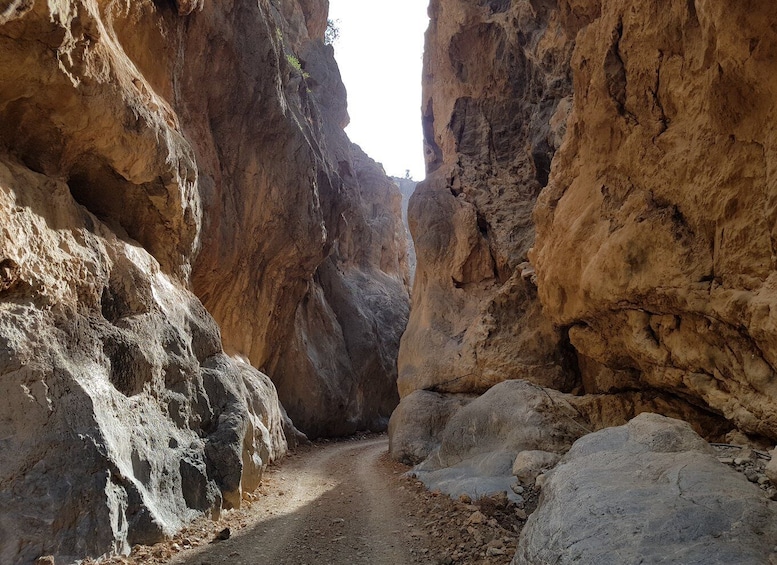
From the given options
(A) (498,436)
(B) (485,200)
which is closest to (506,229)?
(B) (485,200)

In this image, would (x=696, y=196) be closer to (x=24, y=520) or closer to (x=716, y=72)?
(x=716, y=72)

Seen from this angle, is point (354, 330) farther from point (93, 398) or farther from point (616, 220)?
point (93, 398)

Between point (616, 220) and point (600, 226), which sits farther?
point (600, 226)

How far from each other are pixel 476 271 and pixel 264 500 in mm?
11245

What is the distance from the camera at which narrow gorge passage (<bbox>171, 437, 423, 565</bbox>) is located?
21.3 feet

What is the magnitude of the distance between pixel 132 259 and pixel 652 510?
8274 millimetres

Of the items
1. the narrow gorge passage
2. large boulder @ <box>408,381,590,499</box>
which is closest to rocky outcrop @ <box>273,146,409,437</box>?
the narrow gorge passage

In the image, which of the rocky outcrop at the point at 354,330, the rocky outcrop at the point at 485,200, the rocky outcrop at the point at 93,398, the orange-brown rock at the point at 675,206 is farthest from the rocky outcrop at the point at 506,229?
the rocky outcrop at the point at 93,398

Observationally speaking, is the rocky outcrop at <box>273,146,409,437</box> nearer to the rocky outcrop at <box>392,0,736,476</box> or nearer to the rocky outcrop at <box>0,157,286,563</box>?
the rocky outcrop at <box>392,0,736,476</box>

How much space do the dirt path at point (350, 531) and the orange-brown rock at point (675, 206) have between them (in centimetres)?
412

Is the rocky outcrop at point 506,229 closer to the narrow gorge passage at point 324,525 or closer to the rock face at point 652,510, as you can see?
the narrow gorge passage at point 324,525

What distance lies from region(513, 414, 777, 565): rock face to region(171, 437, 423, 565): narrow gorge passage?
260 cm

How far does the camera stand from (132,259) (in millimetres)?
8602

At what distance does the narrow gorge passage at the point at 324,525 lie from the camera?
6.49 meters
